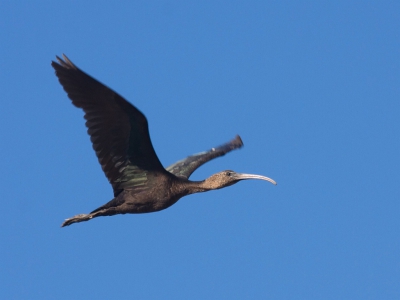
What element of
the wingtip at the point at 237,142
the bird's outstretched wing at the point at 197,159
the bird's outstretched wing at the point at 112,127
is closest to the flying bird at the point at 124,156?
the bird's outstretched wing at the point at 112,127

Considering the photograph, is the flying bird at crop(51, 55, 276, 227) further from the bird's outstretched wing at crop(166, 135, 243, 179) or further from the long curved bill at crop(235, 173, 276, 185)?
the bird's outstretched wing at crop(166, 135, 243, 179)

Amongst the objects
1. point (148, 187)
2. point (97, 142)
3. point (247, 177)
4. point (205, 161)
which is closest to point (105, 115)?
point (97, 142)

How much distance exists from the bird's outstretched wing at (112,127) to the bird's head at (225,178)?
4.35ft

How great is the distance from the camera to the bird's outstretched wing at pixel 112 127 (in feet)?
62.0

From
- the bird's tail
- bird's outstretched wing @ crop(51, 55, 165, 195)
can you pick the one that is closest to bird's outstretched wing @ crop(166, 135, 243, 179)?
bird's outstretched wing @ crop(51, 55, 165, 195)

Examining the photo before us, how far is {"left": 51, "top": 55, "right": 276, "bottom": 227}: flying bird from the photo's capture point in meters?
19.0

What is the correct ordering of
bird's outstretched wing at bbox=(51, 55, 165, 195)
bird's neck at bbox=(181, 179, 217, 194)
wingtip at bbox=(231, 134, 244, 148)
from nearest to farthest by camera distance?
bird's outstretched wing at bbox=(51, 55, 165, 195) < bird's neck at bbox=(181, 179, 217, 194) < wingtip at bbox=(231, 134, 244, 148)

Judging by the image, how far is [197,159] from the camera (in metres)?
24.2

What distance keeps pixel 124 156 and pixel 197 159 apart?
183 inches

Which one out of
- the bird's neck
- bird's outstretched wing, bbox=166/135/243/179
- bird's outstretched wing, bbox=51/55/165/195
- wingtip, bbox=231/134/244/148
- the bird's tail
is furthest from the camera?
wingtip, bbox=231/134/244/148

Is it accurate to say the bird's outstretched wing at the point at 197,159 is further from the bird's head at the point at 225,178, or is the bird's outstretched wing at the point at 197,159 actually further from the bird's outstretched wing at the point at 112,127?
the bird's outstretched wing at the point at 112,127

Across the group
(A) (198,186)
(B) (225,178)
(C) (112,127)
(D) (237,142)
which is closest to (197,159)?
(D) (237,142)

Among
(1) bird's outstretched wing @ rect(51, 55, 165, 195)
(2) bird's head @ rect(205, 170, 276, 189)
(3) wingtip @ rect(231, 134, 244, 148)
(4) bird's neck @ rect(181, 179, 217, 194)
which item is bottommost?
(4) bird's neck @ rect(181, 179, 217, 194)

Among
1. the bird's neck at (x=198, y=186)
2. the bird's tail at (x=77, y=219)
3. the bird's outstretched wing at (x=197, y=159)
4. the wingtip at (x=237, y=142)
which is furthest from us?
the wingtip at (x=237, y=142)
